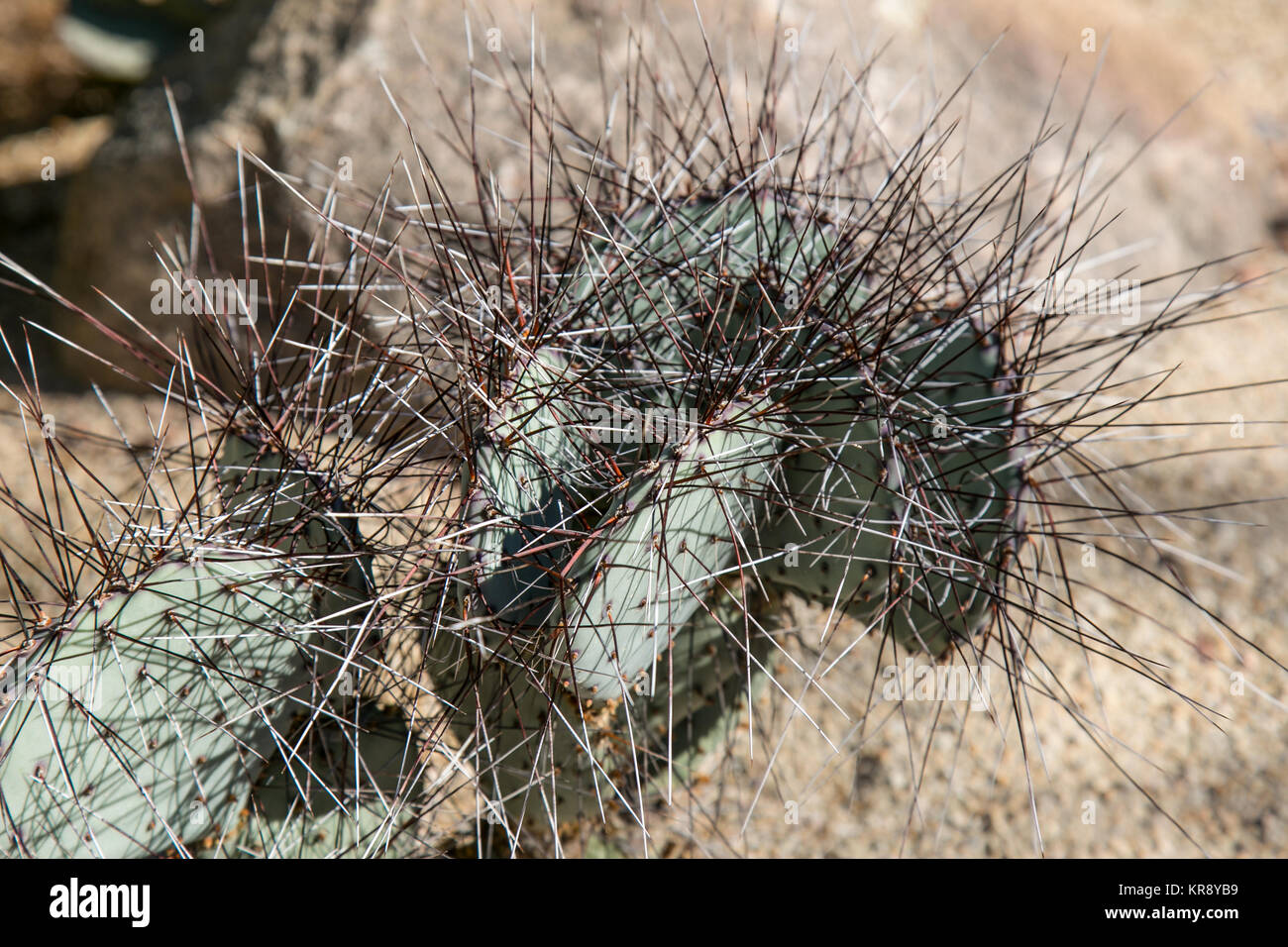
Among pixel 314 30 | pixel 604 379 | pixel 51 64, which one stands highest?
pixel 51 64

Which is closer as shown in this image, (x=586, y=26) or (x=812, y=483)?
(x=812, y=483)

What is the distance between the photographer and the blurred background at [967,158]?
5.93 ft

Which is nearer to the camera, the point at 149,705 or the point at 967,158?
the point at 149,705

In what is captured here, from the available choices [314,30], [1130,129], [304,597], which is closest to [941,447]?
[304,597]

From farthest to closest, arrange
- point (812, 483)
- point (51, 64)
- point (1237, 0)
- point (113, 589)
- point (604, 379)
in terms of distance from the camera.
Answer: point (1237, 0), point (51, 64), point (812, 483), point (604, 379), point (113, 589)

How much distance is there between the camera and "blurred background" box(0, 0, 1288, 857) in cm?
181

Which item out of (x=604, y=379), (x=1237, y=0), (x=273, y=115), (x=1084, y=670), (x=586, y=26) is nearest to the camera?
(x=604, y=379)

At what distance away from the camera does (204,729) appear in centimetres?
101

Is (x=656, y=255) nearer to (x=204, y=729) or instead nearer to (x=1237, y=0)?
(x=204, y=729)

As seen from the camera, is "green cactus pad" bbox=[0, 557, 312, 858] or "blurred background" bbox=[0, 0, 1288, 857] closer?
"green cactus pad" bbox=[0, 557, 312, 858]

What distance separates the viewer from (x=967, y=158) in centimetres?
305

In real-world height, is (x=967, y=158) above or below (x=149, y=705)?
above

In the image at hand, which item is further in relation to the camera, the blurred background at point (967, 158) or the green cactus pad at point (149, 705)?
the blurred background at point (967, 158)

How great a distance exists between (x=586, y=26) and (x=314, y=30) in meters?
0.80
